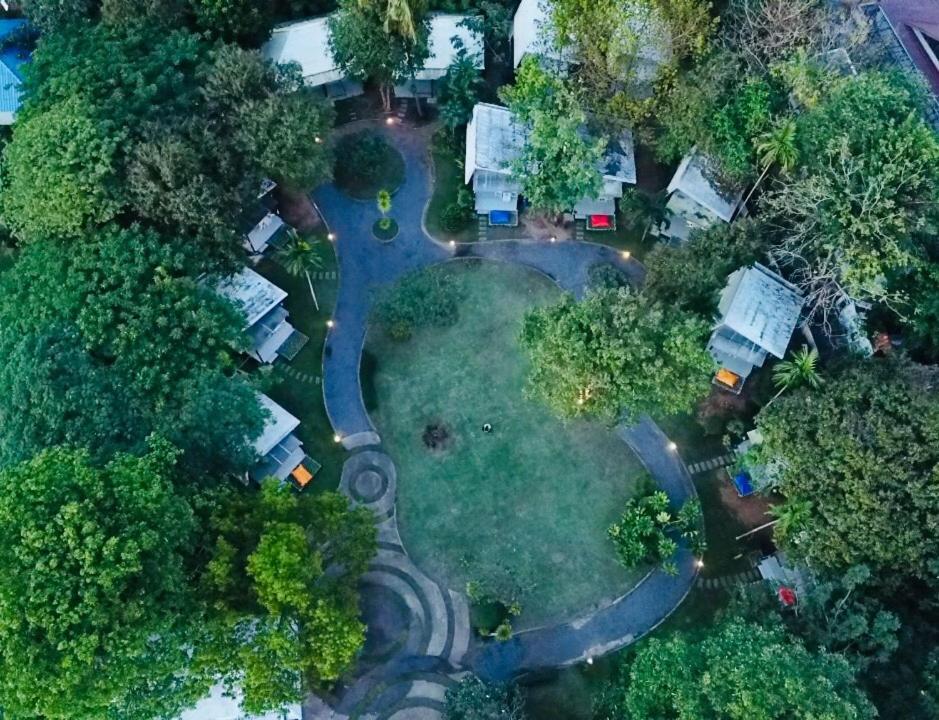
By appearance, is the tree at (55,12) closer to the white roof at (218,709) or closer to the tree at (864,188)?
the white roof at (218,709)

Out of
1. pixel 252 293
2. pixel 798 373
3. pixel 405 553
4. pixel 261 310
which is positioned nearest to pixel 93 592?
pixel 405 553

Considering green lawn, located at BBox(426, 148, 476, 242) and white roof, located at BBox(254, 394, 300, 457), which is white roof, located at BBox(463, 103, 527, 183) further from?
white roof, located at BBox(254, 394, 300, 457)

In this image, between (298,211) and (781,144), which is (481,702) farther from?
(781,144)

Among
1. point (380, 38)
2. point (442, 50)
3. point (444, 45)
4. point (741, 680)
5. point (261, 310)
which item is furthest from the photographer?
point (444, 45)

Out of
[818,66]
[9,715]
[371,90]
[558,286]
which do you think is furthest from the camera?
[371,90]

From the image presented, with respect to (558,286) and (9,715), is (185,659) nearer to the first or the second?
(9,715)

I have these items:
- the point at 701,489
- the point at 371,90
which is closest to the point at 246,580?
the point at 701,489
